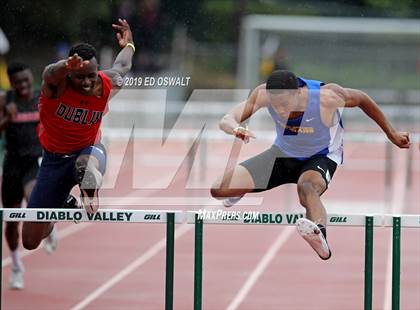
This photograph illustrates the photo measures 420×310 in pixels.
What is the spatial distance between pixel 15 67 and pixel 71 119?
6.13 ft

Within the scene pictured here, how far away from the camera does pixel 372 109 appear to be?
26.7 feet

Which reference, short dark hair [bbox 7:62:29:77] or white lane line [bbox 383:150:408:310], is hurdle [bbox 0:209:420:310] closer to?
short dark hair [bbox 7:62:29:77]

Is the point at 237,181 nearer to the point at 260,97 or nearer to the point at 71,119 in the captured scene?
the point at 260,97

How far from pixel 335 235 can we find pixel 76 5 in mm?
6787

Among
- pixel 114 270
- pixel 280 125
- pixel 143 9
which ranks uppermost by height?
pixel 143 9

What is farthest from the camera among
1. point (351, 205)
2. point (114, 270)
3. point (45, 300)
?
point (351, 205)

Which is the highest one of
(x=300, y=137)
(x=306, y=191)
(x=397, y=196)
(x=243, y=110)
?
(x=243, y=110)

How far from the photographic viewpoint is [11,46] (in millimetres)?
8945

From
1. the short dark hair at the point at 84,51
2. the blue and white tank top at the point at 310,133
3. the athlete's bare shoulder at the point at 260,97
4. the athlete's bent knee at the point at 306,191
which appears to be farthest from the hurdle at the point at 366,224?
the short dark hair at the point at 84,51

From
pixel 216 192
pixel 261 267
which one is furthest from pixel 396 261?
pixel 261 267

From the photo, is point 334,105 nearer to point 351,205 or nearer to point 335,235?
point 335,235

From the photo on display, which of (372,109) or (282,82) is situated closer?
(282,82)

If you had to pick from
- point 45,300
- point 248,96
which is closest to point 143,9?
point 248,96

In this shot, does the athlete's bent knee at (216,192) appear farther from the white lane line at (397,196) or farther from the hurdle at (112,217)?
the white lane line at (397,196)
